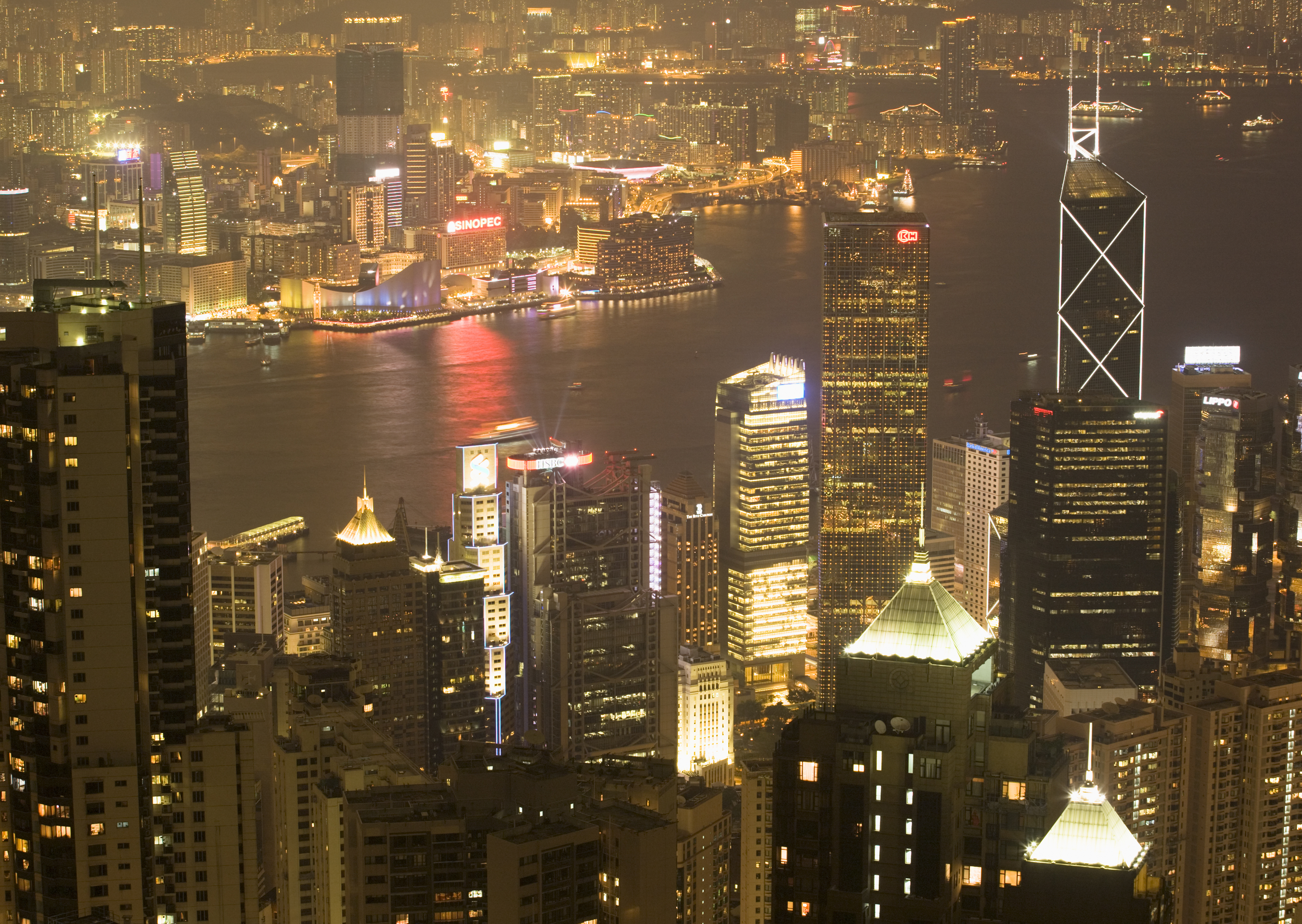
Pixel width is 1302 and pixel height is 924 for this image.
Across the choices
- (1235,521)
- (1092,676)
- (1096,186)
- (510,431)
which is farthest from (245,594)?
(1096,186)

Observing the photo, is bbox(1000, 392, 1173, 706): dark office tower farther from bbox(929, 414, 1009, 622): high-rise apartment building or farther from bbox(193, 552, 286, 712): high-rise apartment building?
bbox(193, 552, 286, 712): high-rise apartment building

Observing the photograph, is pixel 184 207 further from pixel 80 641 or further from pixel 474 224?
pixel 80 641

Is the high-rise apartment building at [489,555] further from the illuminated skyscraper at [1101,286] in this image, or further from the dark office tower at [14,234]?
the dark office tower at [14,234]

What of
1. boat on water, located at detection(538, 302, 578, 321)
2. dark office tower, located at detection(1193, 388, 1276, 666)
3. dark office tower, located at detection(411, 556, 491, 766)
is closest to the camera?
dark office tower, located at detection(411, 556, 491, 766)

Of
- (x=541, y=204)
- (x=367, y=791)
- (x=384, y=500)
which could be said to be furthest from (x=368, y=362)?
(x=367, y=791)

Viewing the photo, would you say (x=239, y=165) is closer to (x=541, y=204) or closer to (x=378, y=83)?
(x=378, y=83)

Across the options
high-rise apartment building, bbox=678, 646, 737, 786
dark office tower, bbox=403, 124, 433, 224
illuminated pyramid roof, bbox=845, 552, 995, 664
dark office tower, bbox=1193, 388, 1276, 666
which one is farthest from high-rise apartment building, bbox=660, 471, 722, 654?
dark office tower, bbox=403, 124, 433, 224

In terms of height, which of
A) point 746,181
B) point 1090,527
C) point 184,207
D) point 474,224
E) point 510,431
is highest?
point 746,181
